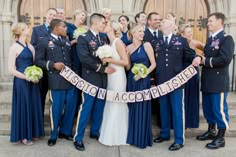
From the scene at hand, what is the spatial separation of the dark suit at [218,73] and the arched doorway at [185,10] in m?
3.04

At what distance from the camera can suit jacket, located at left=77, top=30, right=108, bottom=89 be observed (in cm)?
361

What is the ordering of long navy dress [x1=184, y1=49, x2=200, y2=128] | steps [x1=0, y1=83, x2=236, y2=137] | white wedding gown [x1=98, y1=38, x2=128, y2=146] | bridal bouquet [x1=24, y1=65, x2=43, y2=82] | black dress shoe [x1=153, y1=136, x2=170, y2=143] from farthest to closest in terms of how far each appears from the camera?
steps [x1=0, y1=83, x2=236, y2=137] < long navy dress [x1=184, y1=49, x2=200, y2=128] < black dress shoe [x1=153, y1=136, x2=170, y2=143] < white wedding gown [x1=98, y1=38, x2=128, y2=146] < bridal bouquet [x1=24, y1=65, x2=43, y2=82]

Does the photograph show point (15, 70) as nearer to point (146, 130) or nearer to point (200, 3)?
point (146, 130)

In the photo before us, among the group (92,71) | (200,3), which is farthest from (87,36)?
(200,3)

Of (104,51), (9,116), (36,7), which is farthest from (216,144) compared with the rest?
(36,7)

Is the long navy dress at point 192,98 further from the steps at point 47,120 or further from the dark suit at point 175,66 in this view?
the dark suit at point 175,66

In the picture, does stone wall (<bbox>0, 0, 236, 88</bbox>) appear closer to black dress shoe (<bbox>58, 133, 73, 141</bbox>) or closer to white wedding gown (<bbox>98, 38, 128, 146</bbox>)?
white wedding gown (<bbox>98, 38, 128, 146</bbox>)

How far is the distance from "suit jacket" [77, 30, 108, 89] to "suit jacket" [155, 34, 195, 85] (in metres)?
0.77

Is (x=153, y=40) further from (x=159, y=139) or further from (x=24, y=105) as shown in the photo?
(x=24, y=105)

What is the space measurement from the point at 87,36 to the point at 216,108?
2014 millimetres

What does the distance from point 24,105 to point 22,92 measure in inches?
7.1

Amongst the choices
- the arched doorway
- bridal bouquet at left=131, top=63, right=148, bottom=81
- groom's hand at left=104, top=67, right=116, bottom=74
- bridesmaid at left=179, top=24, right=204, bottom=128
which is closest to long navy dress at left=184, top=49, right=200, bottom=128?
bridesmaid at left=179, top=24, right=204, bottom=128

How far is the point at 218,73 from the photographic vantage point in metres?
3.71

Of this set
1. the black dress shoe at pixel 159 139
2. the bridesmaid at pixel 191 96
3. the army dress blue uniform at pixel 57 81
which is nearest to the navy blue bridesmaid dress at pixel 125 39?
Result: the bridesmaid at pixel 191 96
